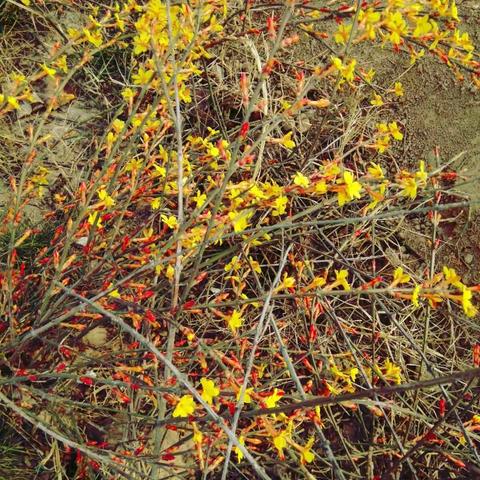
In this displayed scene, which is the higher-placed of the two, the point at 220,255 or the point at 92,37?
the point at 92,37

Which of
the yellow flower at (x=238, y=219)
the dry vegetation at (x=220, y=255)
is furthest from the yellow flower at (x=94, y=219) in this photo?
the yellow flower at (x=238, y=219)

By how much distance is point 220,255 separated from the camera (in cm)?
205

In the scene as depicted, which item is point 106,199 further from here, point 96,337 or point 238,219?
point 96,337

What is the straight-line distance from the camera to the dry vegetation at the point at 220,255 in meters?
2.09

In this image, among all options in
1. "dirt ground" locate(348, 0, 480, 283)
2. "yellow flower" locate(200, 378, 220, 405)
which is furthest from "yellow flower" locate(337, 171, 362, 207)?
"dirt ground" locate(348, 0, 480, 283)

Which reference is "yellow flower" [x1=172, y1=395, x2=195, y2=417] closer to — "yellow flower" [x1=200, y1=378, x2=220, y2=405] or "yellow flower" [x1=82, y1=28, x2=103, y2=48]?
"yellow flower" [x1=200, y1=378, x2=220, y2=405]

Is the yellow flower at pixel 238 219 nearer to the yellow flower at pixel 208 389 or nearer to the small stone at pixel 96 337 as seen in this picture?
the yellow flower at pixel 208 389

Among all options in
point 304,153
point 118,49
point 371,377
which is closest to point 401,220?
point 304,153

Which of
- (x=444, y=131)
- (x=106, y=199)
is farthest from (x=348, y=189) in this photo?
(x=444, y=131)

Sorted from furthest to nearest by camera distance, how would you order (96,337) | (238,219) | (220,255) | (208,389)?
(96,337), (220,255), (238,219), (208,389)

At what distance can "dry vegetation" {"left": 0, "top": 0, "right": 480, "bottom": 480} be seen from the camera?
6.86 ft

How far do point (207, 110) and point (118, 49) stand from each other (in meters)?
0.63

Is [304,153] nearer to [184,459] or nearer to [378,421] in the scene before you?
[378,421]

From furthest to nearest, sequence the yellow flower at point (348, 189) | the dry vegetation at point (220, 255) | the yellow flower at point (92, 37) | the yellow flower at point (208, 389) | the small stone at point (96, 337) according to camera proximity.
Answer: the small stone at point (96, 337) < the yellow flower at point (92, 37) < the dry vegetation at point (220, 255) < the yellow flower at point (348, 189) < the yellow flower at point (208, 389)
